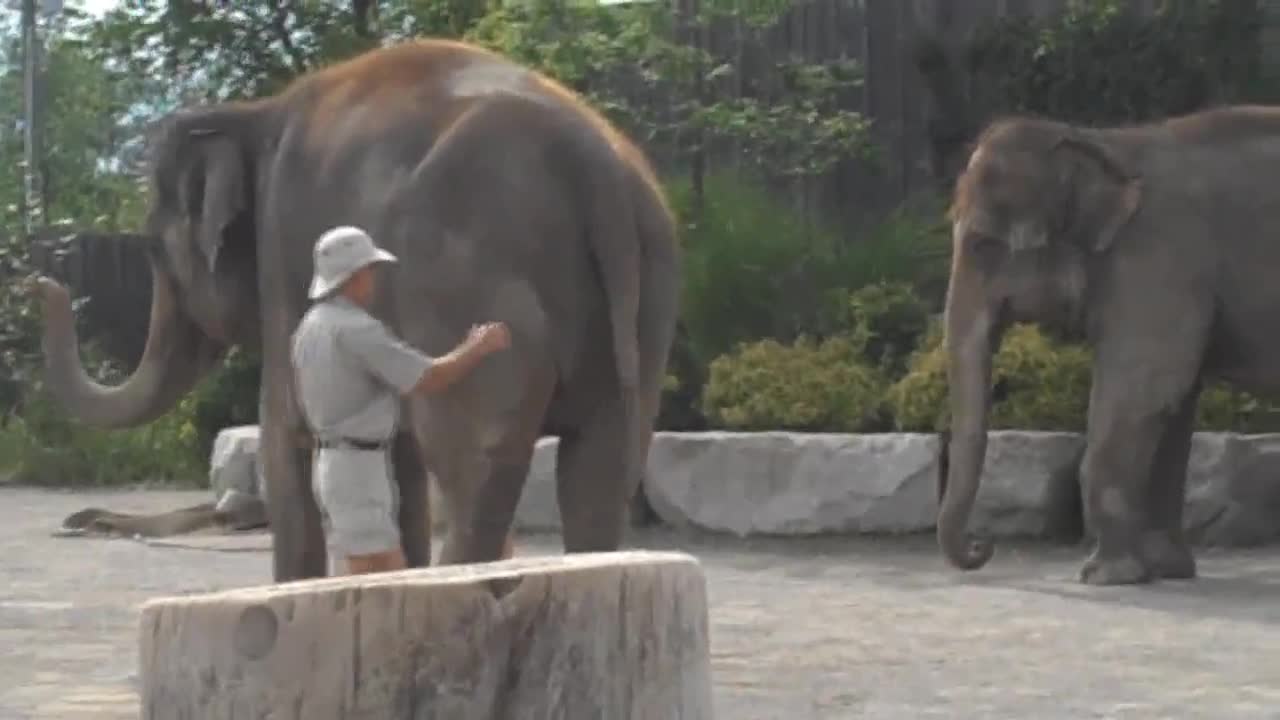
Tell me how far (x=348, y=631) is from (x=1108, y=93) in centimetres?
1326

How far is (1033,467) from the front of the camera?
13.3m

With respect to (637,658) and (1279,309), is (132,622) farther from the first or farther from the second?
(637,658)

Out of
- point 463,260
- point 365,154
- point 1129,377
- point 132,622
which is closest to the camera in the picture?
point 463,260

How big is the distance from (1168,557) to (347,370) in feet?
19.7

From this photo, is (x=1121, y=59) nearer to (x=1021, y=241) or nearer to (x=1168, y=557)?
(x=1021, y=241)

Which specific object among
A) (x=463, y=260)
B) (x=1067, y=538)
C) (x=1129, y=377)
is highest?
(x=463, y=260)

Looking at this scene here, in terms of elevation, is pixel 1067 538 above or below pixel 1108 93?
below

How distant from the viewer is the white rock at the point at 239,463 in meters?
15.4

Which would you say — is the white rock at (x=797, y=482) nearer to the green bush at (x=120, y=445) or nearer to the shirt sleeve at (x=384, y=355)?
the green bush at (x=120, y=445)

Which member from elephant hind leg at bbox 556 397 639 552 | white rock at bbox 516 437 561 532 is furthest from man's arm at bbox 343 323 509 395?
white rock at bbox 516 437 561 532

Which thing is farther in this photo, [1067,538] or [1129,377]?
[1067,538]

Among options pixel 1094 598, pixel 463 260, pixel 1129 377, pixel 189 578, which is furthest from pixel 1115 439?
pixel 463 260

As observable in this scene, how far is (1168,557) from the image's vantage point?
11969 mm

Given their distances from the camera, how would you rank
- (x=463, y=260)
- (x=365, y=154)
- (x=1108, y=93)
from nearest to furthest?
(x=463, y=260) < (x=365, y=154) < (x=1108, y=93)
